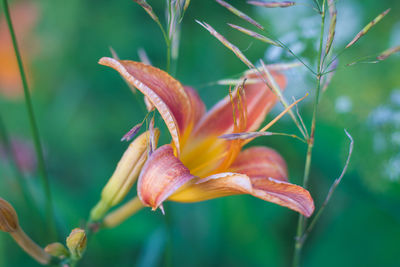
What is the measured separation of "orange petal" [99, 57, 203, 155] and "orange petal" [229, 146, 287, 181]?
0.14 meters

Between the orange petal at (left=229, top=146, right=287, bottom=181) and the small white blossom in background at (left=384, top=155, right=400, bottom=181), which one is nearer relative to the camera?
the orange petal at (left=229, top=146, right=287, bottom=181)

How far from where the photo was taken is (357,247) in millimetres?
1200

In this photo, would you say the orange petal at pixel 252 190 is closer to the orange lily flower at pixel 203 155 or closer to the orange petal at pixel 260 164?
the orange lily flower at pixel 203 155

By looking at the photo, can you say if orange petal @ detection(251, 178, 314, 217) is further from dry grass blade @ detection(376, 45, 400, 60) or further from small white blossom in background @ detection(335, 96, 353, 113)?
small white blossom in background @ detection(335, 96, 353, 113)

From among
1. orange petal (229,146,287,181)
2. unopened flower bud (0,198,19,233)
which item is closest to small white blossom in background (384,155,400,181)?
orange petal (229,146,287,181)

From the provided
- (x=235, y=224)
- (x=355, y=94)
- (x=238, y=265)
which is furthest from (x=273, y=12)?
(x=238, y=265)

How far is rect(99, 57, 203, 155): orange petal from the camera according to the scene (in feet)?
2.16

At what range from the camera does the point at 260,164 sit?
2.70 ft

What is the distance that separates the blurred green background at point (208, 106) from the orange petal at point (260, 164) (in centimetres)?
18

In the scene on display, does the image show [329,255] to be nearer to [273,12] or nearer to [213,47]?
[273,12]

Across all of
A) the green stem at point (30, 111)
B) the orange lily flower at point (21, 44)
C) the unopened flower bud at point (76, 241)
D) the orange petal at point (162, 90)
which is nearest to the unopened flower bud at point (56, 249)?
the unopened flower bud at point (76, 241)

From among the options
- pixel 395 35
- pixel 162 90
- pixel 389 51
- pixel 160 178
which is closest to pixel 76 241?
pixel 160 178

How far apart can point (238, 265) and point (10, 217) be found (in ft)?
2.74

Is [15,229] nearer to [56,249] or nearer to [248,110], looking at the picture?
[56,249]
